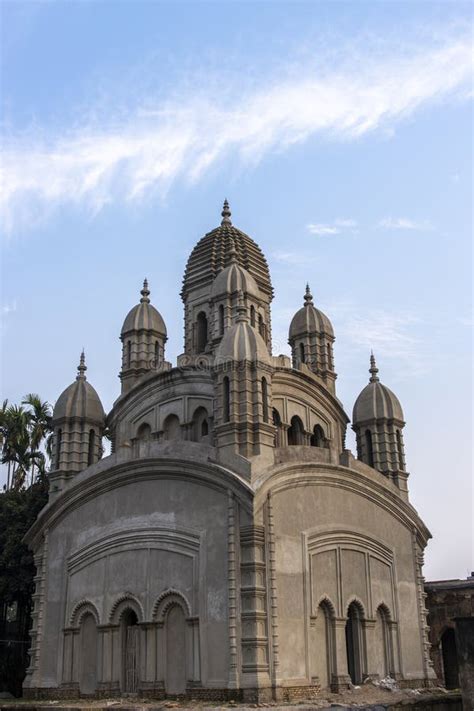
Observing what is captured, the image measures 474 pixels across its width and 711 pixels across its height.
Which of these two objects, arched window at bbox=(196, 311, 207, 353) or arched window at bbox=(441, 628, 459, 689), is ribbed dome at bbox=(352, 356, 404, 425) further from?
arched window at bbox=(441, 628, 459, 689)

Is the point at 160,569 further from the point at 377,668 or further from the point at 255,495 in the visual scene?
the point at 377,668

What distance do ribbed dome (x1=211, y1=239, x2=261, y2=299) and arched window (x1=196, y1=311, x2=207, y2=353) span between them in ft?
6.59

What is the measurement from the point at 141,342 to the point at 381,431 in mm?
9034

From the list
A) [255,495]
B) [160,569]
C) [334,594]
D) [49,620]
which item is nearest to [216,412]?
[255,495]

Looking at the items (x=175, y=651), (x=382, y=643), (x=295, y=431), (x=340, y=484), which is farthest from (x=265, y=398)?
(x=382, y=643)

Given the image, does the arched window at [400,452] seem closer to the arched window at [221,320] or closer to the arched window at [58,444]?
the arched window at [221,320]

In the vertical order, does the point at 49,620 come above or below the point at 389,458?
below

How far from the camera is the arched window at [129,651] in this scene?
21.7 metres

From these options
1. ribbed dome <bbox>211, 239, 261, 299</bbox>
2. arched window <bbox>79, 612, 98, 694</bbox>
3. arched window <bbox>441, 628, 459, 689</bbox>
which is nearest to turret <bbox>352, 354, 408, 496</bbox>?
ribbed dome <bbox>211, 239, 261, 299</bbox>

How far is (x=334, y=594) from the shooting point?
73.1 feet

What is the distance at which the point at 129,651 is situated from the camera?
22094mm

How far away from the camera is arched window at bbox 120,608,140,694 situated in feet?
71.2

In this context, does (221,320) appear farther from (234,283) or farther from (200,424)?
(200,424)

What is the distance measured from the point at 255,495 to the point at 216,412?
2.93 m
